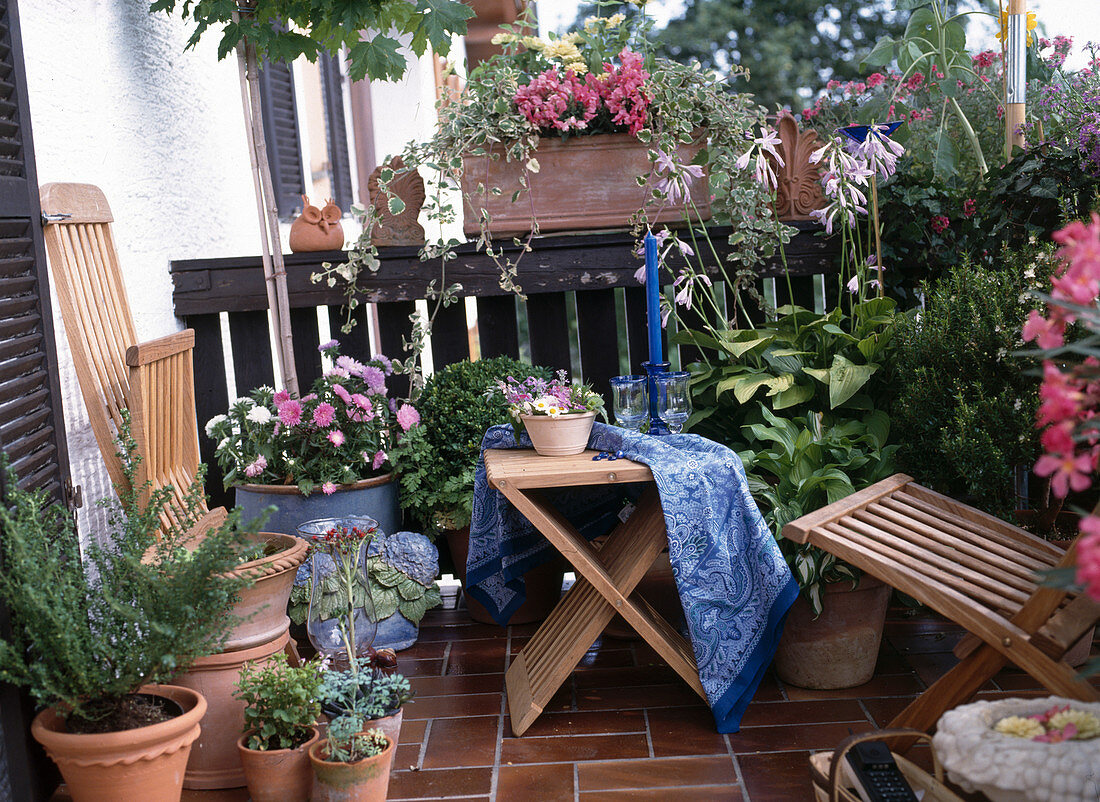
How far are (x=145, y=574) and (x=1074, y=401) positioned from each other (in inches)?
68.1

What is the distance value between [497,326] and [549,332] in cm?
21

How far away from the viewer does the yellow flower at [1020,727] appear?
5.53 feet

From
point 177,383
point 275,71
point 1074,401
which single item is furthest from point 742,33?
point 1074,401

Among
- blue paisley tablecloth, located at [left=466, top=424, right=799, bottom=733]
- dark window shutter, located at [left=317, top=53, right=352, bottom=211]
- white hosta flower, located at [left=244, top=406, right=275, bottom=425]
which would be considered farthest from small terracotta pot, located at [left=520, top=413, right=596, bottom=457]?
dark window shutter, located at [left=317, top=53, right=352, bottom=211]

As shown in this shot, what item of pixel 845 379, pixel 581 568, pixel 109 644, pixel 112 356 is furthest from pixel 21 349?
pixel 845 379

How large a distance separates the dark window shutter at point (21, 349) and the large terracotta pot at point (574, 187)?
164 cm

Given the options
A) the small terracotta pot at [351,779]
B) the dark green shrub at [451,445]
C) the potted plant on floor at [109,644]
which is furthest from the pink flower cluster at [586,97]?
the small terracotta pot at [351,779]

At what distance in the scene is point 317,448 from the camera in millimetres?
3377

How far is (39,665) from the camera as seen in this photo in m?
1.92

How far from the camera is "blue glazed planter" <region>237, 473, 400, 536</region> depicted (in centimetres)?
325

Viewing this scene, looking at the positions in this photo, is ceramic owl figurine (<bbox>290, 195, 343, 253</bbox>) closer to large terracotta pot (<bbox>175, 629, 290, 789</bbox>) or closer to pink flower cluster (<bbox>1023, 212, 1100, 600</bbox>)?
large terracotta pot (<bbox>175, 629, 290, 789</bbox>)

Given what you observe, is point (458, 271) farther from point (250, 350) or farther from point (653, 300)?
point (653, 300)

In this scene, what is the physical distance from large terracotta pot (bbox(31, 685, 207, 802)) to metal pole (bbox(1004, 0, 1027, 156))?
309cm

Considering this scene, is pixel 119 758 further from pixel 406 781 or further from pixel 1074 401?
pixel 1074 401
